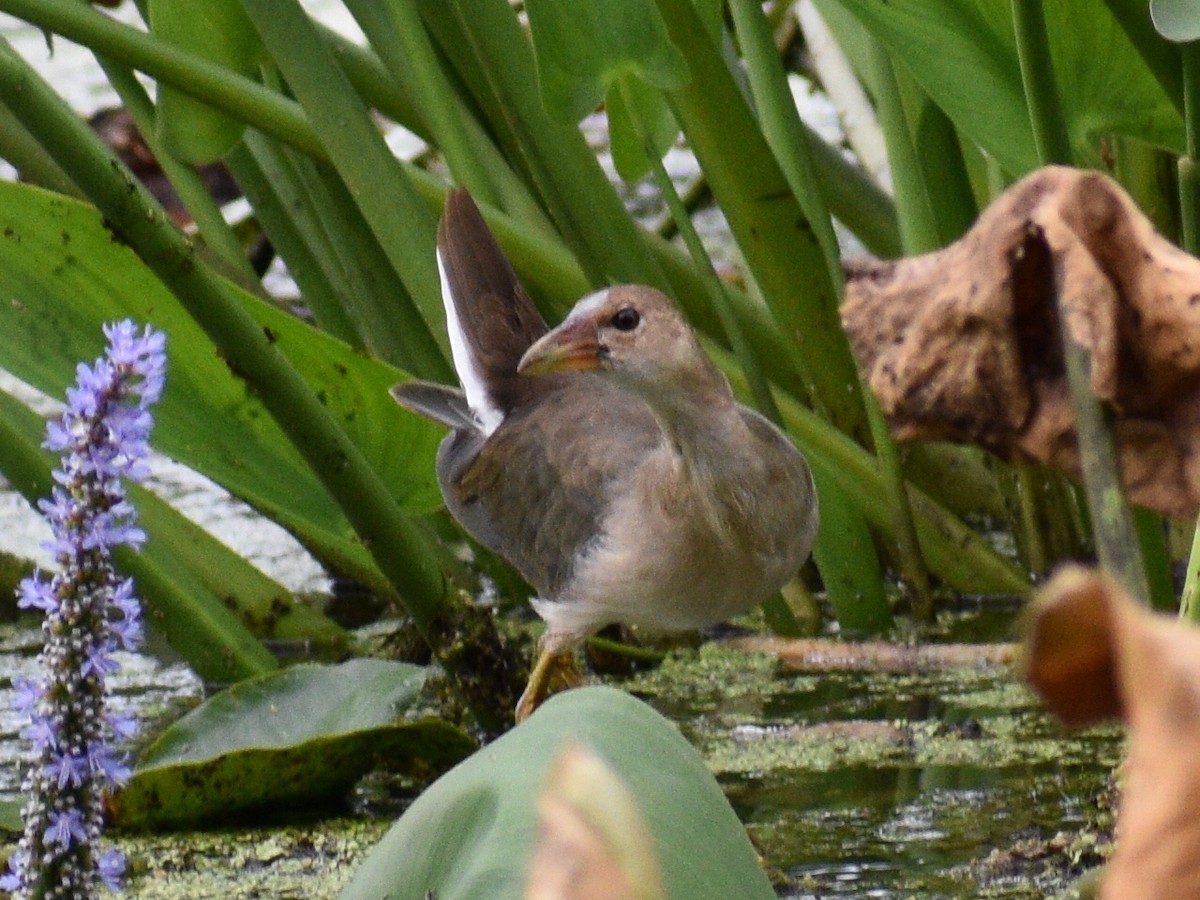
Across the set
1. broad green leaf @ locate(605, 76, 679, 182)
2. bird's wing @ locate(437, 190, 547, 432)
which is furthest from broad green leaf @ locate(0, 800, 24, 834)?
broad green leaf @ locate(605, 76, 679, 182)

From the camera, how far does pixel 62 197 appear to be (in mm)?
2189

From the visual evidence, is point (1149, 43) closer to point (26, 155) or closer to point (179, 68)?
point (179, 68)

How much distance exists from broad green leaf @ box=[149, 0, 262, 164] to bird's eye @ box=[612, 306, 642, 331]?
0.66 m

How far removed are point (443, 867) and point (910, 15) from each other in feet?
4.26

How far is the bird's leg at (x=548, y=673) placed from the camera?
2.37 meters

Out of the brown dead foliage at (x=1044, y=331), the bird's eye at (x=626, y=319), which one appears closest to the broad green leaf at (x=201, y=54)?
the bird's eye at (x=626, y=319)

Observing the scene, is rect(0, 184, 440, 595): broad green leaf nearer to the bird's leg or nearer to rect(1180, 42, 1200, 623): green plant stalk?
the bird's leg

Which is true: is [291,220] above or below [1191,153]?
below

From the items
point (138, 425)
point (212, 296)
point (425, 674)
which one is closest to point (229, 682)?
point (425, 674)

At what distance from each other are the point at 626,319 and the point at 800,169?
40 centimetres

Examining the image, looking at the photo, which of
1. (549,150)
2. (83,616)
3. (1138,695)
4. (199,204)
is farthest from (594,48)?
(1138,695)

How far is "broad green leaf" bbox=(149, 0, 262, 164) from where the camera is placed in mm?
2422

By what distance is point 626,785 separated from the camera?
2.37 feet

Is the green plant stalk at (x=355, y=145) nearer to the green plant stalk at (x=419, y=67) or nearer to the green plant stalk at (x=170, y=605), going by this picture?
the green plant stalk at (x=419, y=67)
